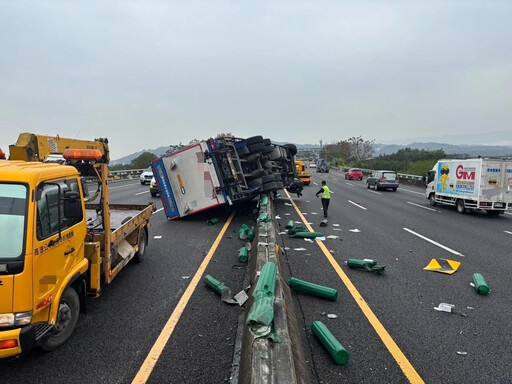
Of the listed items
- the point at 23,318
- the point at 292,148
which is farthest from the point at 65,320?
the point at 292,148

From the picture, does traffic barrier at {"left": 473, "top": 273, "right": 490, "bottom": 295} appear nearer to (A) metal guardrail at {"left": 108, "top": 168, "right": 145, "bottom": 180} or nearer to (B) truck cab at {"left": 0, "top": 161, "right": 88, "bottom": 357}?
(B) truck cab at {"left": 0, "top": 161, "right": 88, "bottom": 357}

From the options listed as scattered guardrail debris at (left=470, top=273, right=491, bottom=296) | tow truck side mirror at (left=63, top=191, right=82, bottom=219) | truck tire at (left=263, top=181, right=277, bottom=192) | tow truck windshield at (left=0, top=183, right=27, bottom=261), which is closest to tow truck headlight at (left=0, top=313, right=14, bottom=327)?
tow truck windshield at (left=0, top=183, right=27, bottom=261)

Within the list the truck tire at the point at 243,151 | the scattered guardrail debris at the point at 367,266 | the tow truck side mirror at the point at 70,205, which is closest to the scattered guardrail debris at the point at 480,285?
the scattered guardrail debris at the point at 367,266

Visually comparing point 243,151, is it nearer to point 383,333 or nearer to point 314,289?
point 314,289

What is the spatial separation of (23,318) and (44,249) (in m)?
0.71

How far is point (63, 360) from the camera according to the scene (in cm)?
400

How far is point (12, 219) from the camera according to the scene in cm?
370

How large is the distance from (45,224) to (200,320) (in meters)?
2.38

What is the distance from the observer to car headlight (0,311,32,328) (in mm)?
3385

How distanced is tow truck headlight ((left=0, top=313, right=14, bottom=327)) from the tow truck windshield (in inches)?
20.9

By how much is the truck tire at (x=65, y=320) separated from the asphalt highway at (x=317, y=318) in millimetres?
Answer: 139

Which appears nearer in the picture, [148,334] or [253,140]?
[148,334]

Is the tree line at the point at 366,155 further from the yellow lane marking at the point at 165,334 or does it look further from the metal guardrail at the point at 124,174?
the yellow lane marking at the point at 165,334

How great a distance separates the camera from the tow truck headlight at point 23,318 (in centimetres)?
344
